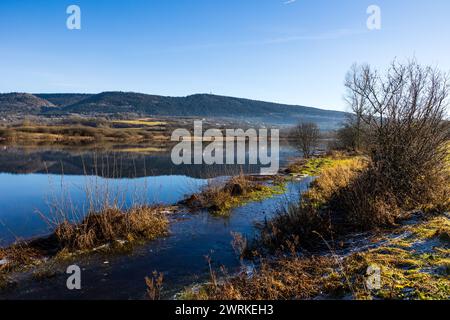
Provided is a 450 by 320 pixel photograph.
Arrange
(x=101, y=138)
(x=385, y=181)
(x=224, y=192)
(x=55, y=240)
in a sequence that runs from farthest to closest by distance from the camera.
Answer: (x=101, y=138)
(x=224, y=192)
(x=385, y=181)
(x=55, y=240)

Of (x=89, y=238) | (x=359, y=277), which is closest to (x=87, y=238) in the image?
(x=89, y=238)

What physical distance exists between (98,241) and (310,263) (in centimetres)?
624

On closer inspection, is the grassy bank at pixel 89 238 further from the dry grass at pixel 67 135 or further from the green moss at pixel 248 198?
the dry grass at pixel 67 135

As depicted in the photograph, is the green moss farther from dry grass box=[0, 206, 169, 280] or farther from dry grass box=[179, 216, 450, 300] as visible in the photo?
dry grass box=[179, 216, 450, 300]

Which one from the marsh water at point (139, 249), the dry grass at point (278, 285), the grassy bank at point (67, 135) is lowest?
the marsh water at point (139, 249)

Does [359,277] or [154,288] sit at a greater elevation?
[359,277]

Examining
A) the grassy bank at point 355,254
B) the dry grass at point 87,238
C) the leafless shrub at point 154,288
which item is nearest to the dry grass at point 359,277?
the grassy bank at point 355,254

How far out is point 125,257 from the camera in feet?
29.8

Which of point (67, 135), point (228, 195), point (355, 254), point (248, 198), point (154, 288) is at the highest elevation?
point (67, 135)

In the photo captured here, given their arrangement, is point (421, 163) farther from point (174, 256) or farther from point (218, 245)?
point (174, 256)

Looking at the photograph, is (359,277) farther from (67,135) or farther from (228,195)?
(67,135)
